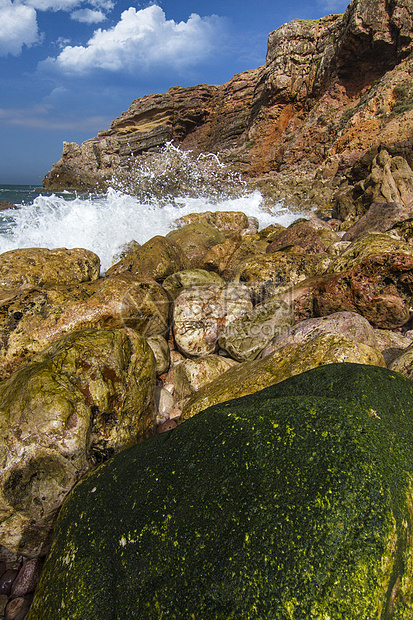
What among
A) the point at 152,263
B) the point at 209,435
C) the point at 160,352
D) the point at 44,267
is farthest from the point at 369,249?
the point at 44,267

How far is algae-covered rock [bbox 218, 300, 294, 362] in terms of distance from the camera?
4.07 m

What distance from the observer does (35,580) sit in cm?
233

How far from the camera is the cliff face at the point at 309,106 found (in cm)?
1872

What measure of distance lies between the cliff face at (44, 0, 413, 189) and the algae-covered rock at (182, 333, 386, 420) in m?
11.3

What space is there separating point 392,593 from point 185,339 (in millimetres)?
3338

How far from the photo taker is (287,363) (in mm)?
2969

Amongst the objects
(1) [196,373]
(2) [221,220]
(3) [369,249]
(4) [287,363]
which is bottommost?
(1) [196,373]

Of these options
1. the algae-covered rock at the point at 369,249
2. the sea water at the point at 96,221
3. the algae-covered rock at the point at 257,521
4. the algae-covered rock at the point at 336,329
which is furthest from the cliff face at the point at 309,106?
the algae-covered rock at the point at 257,521

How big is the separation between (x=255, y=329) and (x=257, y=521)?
2.90m

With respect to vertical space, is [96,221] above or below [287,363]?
above

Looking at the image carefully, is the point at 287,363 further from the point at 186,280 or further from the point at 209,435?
the point at 186,280

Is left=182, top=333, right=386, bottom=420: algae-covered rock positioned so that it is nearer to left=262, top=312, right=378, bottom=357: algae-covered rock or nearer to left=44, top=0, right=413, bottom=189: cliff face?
left=262, top=312, right=378, bottom=357: algae-covered rock

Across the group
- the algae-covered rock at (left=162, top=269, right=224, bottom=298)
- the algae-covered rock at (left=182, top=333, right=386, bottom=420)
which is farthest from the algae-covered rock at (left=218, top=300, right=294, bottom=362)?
the algae-covered rock at (left=162, top=269, right=224, bottom=298)

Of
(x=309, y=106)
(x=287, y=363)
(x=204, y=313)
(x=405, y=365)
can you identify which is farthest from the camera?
(x=309, y=106)
